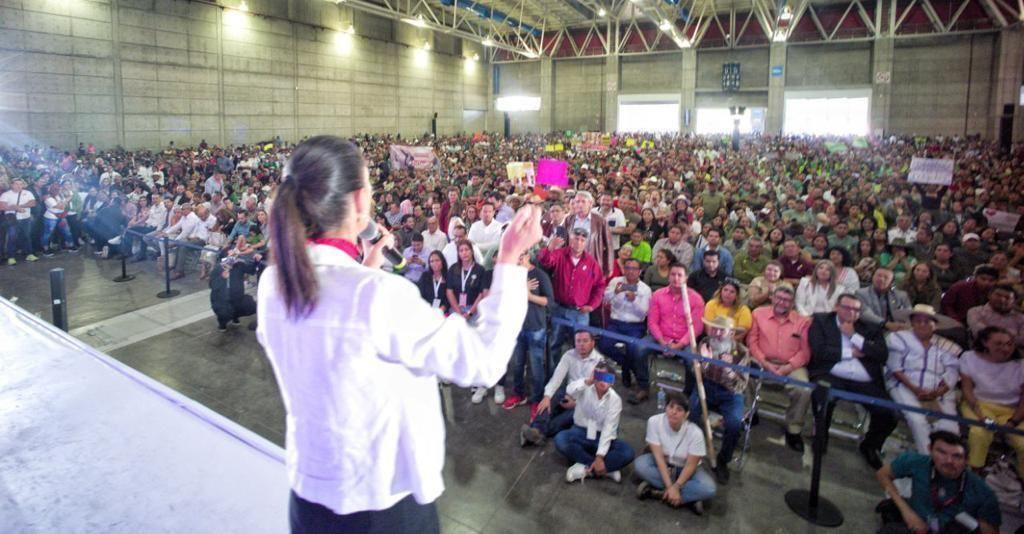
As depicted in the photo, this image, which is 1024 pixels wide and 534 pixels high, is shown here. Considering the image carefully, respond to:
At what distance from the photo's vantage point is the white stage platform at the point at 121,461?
201 cm

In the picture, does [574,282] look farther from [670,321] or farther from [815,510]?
[815,510]

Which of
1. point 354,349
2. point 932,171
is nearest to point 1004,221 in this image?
point 932,171

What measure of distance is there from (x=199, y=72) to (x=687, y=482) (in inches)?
972

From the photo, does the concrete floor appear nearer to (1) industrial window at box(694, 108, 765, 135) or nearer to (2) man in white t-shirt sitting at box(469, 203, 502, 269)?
(2) man in white t-shirt sitting at box(469, 203, 502, 269)

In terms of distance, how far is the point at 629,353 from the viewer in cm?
563

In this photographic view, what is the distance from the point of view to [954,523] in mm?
3291

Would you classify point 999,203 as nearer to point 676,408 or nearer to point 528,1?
point 676,408

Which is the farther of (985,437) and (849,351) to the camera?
(849,351)

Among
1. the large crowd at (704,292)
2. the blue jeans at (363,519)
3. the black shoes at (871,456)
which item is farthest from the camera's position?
the black shoes at (871,456)

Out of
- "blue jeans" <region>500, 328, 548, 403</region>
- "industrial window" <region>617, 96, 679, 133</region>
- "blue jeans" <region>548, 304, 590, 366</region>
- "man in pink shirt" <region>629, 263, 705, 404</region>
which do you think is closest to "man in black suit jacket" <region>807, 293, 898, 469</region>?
"man in pink shirt" <region>629, 263, 705, 404</region>

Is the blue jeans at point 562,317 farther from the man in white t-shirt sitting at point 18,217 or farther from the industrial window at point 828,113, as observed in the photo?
the industrial window at point 828,113

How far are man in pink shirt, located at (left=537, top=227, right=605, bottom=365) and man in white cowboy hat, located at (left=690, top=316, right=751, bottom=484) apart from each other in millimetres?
1103

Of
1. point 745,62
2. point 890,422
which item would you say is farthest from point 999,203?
point 745,62

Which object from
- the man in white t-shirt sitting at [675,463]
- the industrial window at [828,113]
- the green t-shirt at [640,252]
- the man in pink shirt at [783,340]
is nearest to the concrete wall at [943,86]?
the industrial window at [828,113]
